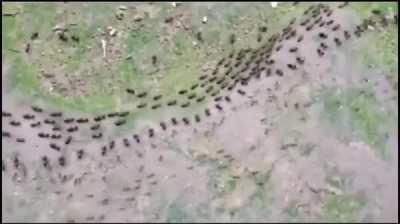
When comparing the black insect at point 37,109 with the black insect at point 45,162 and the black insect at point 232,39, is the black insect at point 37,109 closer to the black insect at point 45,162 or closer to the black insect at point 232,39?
the black insect at point 45,162

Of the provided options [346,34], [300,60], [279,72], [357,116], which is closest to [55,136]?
[279,72]

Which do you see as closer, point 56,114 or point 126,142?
point 126,142

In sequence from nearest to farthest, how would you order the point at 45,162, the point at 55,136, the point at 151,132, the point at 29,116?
the point at 45,162 → the point at 151,132 → the point at 55,136 → the point at 29,116

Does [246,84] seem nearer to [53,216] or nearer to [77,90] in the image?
[77,90]

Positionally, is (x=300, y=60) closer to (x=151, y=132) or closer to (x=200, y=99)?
(x=200, y=99)

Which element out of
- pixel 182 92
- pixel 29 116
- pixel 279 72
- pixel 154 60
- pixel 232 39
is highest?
pixel 232 39

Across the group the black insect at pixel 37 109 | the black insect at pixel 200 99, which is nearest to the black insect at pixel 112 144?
the black insect at pixel 37 109

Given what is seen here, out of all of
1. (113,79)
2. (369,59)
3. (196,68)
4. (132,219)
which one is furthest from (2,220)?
(369,59)

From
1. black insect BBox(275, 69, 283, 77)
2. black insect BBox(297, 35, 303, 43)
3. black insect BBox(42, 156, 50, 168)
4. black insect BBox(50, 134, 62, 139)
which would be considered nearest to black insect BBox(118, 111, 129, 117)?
black insect BBox(50, 134, 62, 139)

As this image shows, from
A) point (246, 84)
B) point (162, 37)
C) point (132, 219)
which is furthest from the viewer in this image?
point (162, 37)
